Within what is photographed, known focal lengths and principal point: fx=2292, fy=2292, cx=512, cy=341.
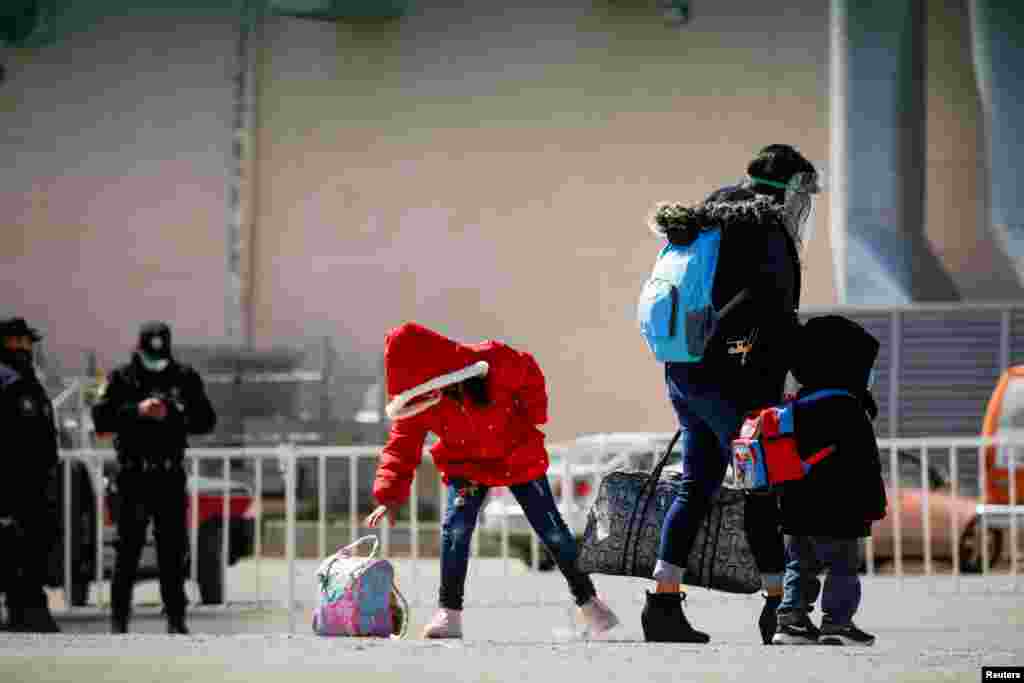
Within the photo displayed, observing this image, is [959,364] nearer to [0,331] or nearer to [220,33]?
[220,33]

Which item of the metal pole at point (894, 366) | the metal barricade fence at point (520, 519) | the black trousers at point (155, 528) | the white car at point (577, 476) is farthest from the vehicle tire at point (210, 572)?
the metal pole at point (894, 366)

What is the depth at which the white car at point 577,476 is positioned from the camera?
1309 cm

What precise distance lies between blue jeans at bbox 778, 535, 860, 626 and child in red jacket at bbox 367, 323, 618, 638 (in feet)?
2.98

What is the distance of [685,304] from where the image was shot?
7.71 m

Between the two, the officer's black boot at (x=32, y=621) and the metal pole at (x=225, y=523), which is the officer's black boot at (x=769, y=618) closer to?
the officer's black boot at (x=32, y=621)

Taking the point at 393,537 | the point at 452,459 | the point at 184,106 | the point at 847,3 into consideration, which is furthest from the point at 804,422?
the point at 184,106

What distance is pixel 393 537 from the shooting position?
20.1 meters

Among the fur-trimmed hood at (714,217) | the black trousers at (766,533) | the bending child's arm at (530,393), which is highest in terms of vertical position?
the fur-trimmed hood at (714,217)

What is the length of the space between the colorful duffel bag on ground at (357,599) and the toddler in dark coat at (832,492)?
60.4 inches

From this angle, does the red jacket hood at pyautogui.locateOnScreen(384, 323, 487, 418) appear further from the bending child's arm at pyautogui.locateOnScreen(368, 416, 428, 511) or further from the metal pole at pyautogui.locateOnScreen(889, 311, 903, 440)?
the metal pole at pyautogui.locateOnScreen(889, 311, 903, 440)

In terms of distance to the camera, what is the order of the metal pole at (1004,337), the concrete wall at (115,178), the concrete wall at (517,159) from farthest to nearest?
the concrete wall at (115,178), the concrete wall at (517,159), the metal pole at (1004,337)

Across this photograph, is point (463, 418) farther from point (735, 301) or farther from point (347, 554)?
point (735, 301)

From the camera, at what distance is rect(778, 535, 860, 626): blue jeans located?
7.93m

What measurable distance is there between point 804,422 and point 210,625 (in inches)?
219
